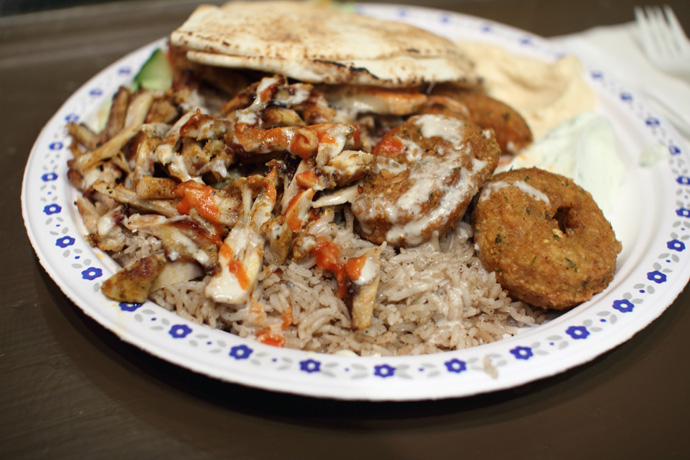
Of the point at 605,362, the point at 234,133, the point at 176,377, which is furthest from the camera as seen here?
the point at 234,133

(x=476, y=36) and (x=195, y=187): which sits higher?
(x=476, y=36)

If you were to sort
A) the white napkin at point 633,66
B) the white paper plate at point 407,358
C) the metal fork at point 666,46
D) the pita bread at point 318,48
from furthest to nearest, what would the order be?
the metal fork at point 666,46, the white napkin at point 633,66, the pita bread at point 318,48, the white paper plate at point 407,358

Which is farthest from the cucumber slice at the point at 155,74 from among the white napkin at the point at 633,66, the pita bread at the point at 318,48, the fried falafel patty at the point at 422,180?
the white napkin at the point at 633,66

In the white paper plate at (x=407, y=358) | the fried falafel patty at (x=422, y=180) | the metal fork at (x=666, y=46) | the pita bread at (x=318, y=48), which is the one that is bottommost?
the white paper plate at (x=407, y=358)

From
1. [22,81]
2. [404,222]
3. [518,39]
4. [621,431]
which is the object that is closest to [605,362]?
[621,431]

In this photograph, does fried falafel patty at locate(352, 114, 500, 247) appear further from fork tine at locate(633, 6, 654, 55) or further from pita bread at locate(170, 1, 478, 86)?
fork tine at locate(633, 6, 654, 55)

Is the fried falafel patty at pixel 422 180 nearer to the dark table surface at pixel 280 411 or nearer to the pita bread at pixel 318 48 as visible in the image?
the pita bread at pixel 318 48

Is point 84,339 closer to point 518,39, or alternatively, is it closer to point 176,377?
point 176,377

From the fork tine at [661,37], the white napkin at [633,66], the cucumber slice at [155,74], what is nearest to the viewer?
the cucumber slice at [155,74]
